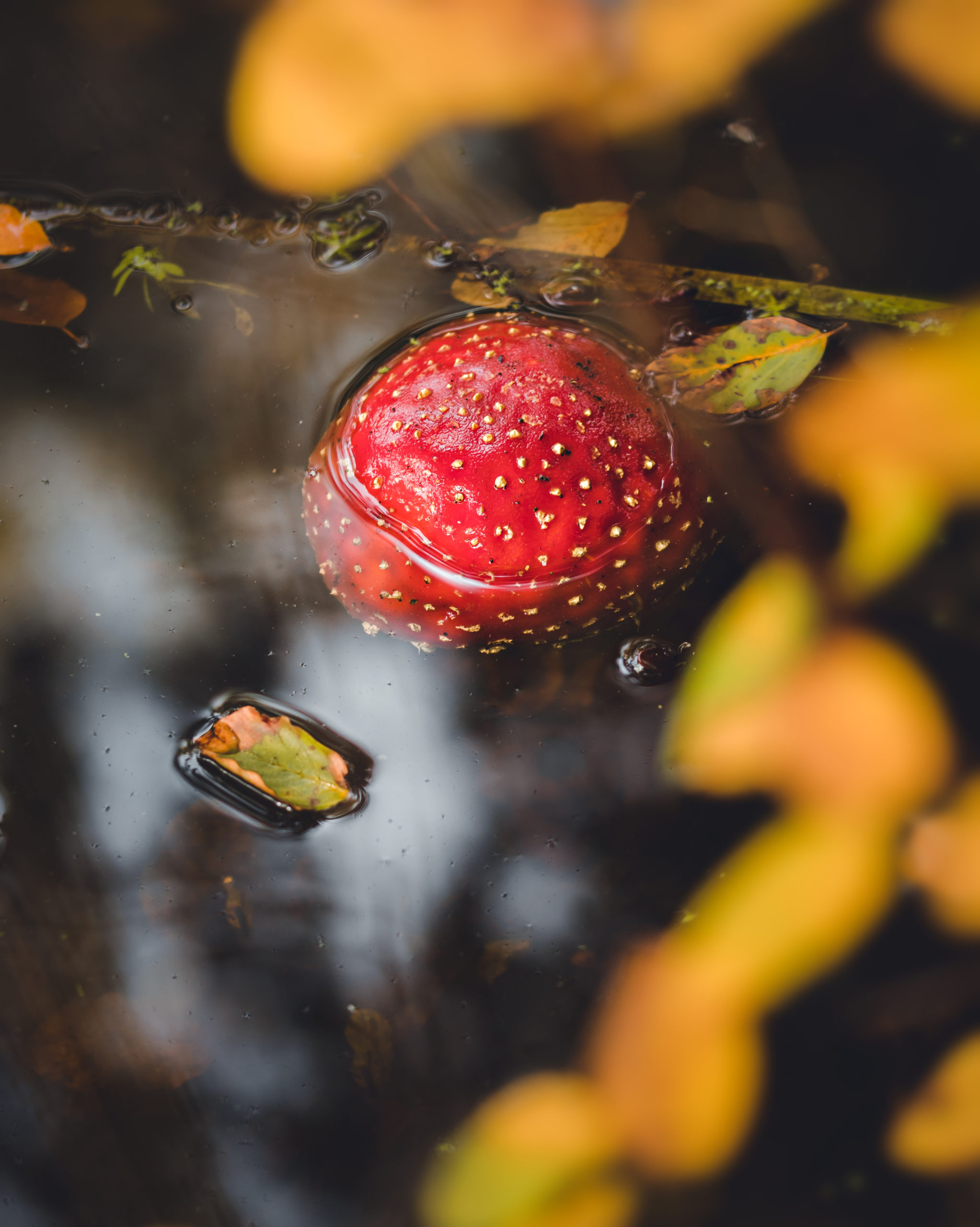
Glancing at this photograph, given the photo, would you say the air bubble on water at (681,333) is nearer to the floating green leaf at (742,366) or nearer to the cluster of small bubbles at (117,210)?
the floating green leaf at (742,366)

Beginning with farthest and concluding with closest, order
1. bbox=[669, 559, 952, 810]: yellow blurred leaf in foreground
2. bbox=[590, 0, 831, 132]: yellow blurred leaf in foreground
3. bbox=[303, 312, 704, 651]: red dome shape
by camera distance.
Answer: bbox=[590, 0, 831, 132]: yellow blurred leaf in foreground, bbox=[669, 559, 952, 810]: yellow blurred leaf in foreground, bbox=[303, 312, 704, 651]: red dome shape

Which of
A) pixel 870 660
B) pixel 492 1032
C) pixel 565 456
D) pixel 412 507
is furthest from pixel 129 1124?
pixel 870 660

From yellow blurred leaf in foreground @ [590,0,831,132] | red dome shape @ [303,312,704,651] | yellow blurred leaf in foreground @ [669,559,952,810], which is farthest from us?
yellow blurred leaf in foreground @ [590,0,831,132]

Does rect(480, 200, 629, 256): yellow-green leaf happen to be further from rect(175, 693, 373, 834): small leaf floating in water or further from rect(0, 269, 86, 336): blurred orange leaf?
rect(175, 693, 373, 834): small leaf floating in water

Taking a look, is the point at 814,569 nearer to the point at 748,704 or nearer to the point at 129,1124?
the point at 748,704

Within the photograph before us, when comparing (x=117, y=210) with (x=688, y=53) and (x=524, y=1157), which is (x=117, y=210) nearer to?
(x=688, y=53)

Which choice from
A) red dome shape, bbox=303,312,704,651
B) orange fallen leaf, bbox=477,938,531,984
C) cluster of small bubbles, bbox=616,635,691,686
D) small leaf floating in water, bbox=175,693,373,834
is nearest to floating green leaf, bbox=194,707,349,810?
small leaf floating in water, bbox=175,693,373,834

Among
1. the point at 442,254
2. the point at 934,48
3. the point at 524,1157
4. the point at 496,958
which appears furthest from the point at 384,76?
the point at 524,1157
